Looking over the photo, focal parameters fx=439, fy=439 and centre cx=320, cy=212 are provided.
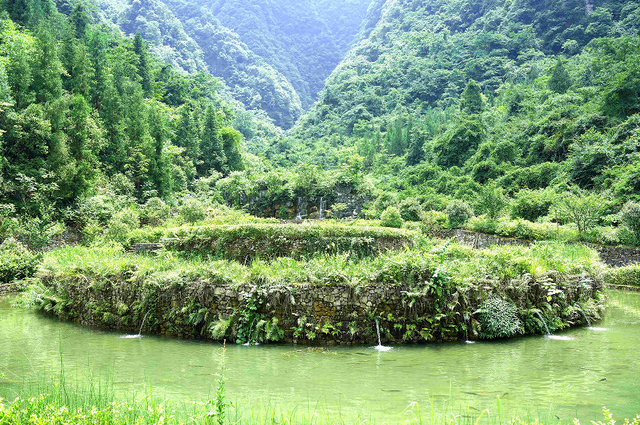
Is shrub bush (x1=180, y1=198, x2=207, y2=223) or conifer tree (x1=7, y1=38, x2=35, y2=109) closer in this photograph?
shrub bush (x1=180, y1=198, x2=207, y2=223)

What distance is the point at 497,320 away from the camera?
8.60m

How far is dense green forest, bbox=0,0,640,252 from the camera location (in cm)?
2330

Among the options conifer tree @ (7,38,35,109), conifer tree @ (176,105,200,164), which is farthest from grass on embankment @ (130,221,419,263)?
conifer tree @ (176,105,200,164)

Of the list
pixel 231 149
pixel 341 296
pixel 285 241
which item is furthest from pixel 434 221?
pixel 231 149

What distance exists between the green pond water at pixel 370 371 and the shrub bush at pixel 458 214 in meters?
15.7

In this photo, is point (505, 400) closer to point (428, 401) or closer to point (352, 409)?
point (428, 401)

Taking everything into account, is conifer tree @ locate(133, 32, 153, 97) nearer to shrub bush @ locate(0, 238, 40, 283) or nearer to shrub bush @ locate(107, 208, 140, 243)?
shrub bush @ locate(107, 208, 140, 243)

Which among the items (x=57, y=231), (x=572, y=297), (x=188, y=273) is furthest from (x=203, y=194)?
(x=572, y=297)

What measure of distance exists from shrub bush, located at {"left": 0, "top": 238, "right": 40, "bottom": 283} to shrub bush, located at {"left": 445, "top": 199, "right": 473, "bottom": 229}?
20085mm

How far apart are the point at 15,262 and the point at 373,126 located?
4580 cm

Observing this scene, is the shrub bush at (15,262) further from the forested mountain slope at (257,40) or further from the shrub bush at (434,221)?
the forested mountain slope at (257,40)

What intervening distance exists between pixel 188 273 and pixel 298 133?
53914 millimetres

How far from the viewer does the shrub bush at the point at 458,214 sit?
81.7 feet

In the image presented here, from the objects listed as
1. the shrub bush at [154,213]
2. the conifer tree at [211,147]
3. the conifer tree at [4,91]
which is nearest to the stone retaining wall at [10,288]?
the shrub bush at [154,213]
